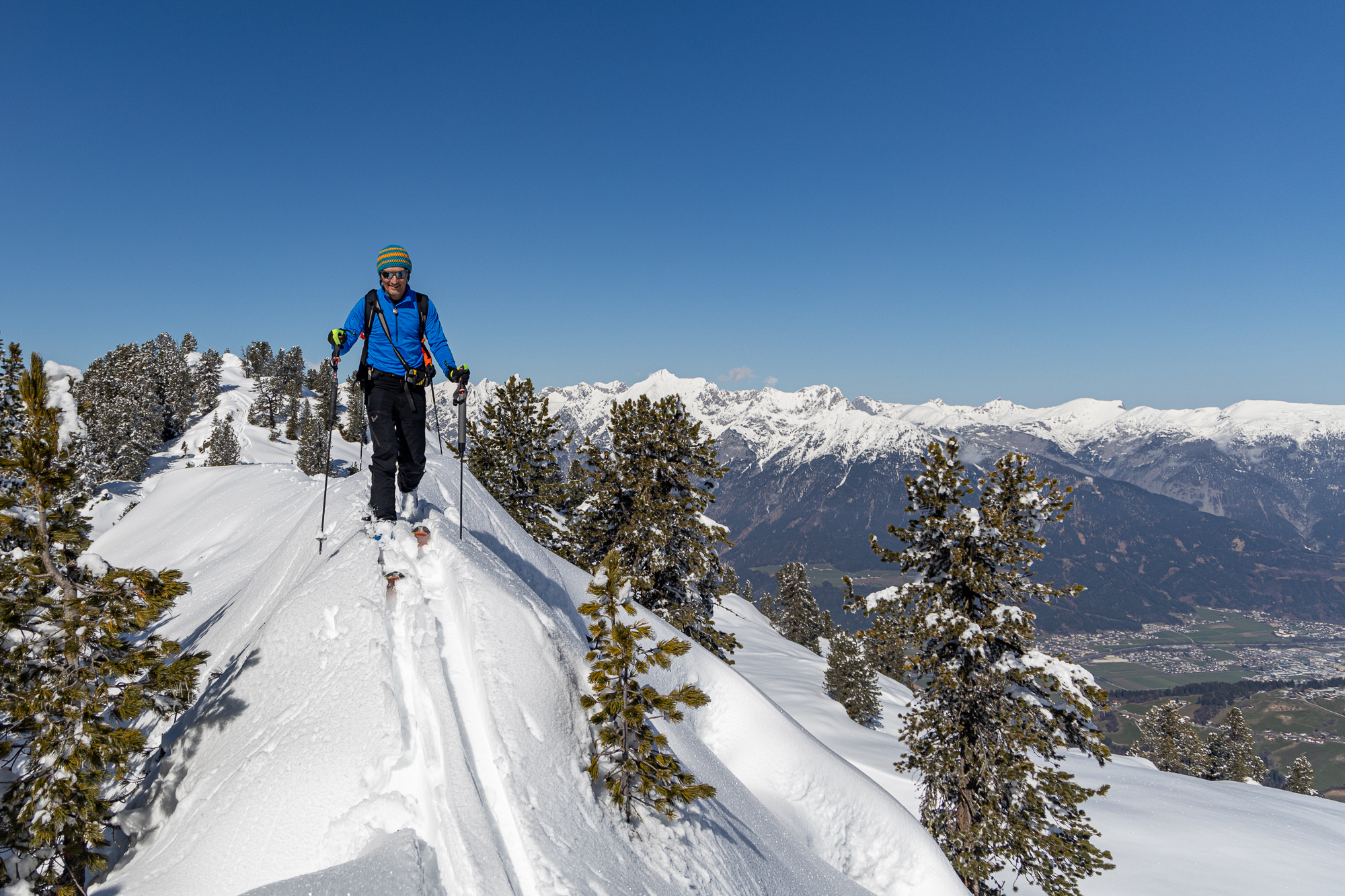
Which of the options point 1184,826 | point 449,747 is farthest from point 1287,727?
point 449,747

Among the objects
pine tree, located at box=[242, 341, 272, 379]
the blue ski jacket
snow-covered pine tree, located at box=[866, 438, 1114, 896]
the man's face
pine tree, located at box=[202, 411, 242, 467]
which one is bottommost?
snow-covered pine tree, located at box=[866, 438, 1114, 896]

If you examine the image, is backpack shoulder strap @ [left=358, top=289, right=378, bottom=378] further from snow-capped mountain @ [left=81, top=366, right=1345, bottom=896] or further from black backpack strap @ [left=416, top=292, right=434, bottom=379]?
snow-capped mountain @ [left=81, top=366, right=1345, bottom=896]

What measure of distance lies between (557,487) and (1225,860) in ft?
88.9

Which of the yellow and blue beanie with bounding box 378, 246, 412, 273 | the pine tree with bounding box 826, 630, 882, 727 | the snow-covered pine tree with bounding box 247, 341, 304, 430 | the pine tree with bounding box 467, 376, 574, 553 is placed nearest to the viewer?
the yellow and blue beanie with bounding box 378, 246, 412, 273

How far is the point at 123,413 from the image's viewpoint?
58.3 metres

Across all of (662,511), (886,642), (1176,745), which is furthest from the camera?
(1176,745)

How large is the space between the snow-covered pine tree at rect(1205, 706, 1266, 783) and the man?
64.8 m

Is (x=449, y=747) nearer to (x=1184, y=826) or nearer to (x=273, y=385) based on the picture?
(x=1184, y=826)

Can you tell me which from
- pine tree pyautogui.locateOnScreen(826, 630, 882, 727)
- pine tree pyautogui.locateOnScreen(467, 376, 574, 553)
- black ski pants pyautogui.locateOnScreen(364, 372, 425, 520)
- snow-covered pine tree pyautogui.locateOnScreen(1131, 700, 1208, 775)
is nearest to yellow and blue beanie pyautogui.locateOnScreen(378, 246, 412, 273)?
black ski pants pyautogui.locateOnScreen(364, 372, 425, 520)

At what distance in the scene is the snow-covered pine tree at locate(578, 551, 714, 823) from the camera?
512cm

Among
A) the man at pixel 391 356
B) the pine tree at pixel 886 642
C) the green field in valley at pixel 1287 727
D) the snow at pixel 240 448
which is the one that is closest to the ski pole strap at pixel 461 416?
the man at pixel 391 356

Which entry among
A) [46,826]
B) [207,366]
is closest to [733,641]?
[46,826]

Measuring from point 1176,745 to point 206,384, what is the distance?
14326cm

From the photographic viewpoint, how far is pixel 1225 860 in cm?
1820
